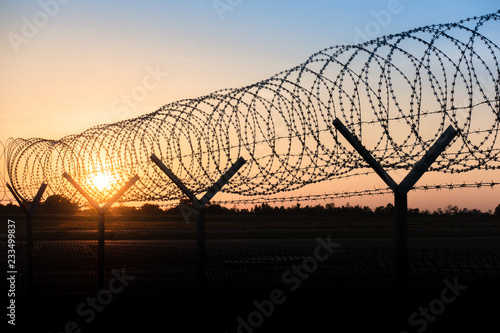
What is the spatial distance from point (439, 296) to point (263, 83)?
507 cm

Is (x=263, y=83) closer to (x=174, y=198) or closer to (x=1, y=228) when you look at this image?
(x=174, y=198)

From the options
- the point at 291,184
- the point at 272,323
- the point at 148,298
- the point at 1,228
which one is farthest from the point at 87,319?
the point at 1,228

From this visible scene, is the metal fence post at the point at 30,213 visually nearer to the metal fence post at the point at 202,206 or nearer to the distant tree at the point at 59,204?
the distant tree at the point at 59,204

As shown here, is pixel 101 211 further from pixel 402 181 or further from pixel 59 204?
pixel 402 181

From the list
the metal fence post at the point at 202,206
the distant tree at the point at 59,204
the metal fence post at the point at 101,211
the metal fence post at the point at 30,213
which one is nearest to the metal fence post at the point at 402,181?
the metal fence post at the point at 202,206

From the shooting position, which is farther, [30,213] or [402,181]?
[30,213]

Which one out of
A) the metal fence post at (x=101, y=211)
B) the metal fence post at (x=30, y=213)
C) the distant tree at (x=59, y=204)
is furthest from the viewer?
the distant tree at (x=59, y=204)

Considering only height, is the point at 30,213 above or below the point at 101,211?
above

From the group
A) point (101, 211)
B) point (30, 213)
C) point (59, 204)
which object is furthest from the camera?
point (59, 204)

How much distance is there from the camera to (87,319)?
37.7 feet

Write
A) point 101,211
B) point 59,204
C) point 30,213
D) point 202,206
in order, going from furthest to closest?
1. point 59,204
2. point 30,213
3. point 101,211
4. point 202,206

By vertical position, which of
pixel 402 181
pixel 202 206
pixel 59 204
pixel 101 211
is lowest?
pixel 402 181

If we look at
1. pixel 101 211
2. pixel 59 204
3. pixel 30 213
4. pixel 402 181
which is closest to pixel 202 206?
pixel 402 181

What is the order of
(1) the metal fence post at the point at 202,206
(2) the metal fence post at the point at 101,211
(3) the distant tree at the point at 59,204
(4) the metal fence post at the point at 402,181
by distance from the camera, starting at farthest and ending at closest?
(3) the distant tree at the point at 59,204 < (2) the metal fence post at the point at 101,211 < (1) the metal fence post at the point at 202,206 < (4) the metal fence post at the point at 402,181
